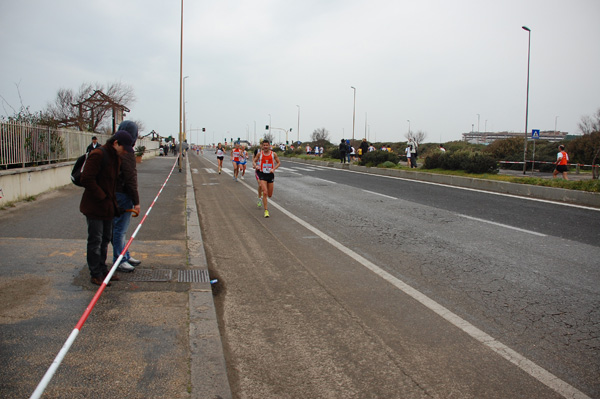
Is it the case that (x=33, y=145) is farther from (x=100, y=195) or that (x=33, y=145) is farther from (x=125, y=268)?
(x=100, y=195)

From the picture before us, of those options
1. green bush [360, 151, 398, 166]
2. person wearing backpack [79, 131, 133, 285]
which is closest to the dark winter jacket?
person wearing backpack [79, 131, 133, 285]

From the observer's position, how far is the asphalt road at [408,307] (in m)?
3.20

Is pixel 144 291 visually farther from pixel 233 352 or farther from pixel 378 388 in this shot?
pixel 378 388

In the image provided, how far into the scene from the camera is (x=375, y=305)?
4637 mm

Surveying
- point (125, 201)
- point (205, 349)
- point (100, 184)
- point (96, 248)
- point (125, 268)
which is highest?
point (100, 184)

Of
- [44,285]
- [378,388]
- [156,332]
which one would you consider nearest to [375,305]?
[378,388]

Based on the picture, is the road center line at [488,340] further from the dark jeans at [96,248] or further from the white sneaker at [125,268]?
the dark jeans at [96,248]

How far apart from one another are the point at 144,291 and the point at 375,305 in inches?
94.7

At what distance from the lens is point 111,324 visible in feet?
13.0

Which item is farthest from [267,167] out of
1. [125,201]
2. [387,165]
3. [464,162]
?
[387,165]

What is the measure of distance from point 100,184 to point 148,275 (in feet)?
3.91

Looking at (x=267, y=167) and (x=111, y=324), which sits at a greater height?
(x=267, y=167)

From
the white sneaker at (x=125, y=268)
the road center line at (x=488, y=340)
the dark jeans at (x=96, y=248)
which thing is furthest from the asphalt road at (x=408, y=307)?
the dark jeans at (x=96, y=248)

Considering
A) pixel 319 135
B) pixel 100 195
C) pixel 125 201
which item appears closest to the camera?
pixel 100 195
